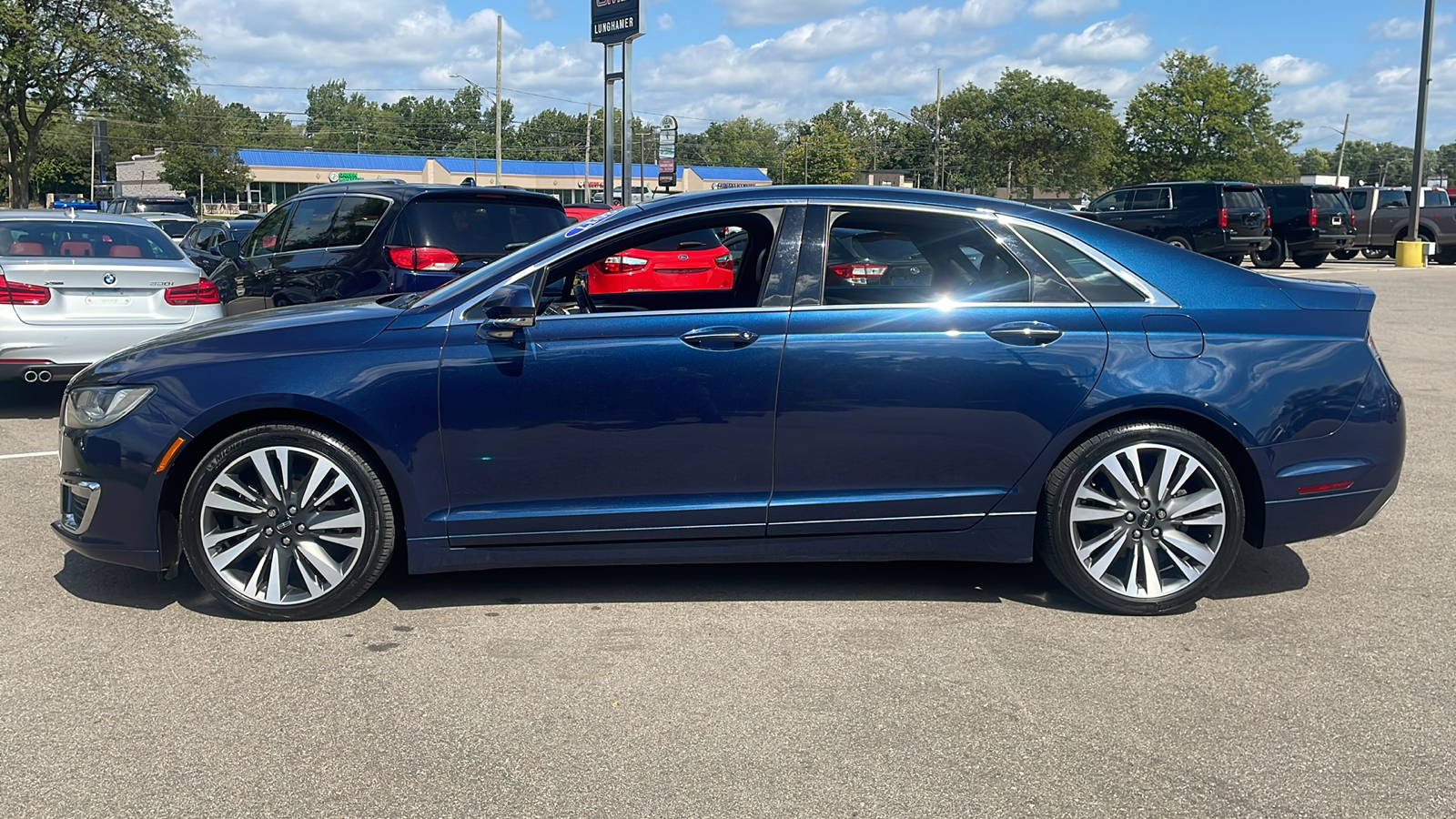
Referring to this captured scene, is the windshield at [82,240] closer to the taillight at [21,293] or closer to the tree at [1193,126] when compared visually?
the taillight at [21,293]

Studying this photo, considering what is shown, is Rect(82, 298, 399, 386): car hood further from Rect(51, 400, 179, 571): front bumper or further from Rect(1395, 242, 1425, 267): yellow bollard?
Rect(1395, 242, 1425, 267): yellow bollard

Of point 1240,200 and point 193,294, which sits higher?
point 1240,200

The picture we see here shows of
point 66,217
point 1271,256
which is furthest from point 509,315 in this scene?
point 1271,256

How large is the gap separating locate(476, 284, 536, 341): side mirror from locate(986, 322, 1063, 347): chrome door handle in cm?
170

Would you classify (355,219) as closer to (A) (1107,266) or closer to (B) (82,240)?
(B) (82,240)

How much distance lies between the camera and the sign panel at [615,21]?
1017 inches

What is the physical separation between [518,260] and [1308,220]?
1034 inches

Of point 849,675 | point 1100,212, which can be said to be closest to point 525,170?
point 1100,212

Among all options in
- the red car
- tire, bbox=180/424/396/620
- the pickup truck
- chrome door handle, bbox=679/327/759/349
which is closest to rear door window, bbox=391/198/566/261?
the red car

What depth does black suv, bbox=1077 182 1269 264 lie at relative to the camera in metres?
25.0

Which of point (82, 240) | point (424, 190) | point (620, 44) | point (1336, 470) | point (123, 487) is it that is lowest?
point (123, 487)

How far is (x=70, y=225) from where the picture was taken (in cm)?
926

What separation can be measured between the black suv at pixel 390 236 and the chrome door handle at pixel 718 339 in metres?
4.42

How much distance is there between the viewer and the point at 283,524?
4.42 m
